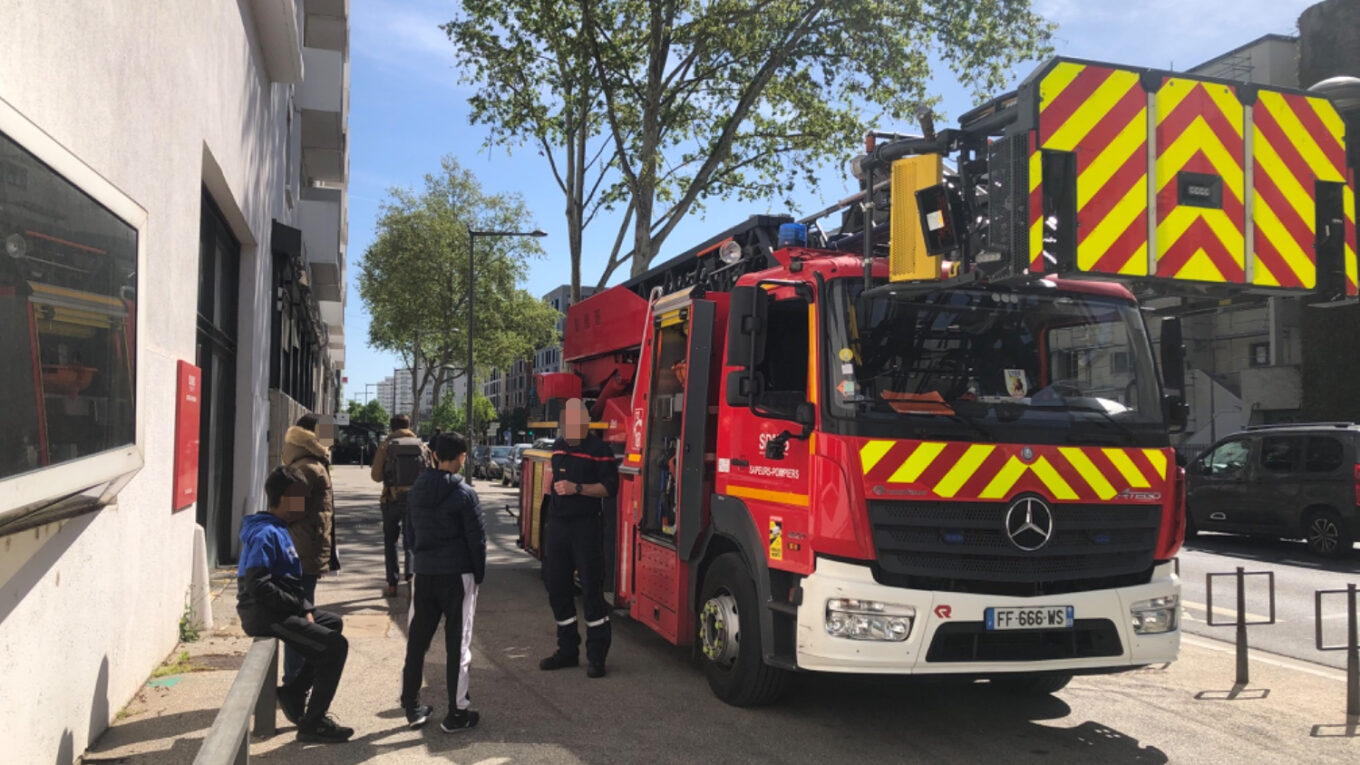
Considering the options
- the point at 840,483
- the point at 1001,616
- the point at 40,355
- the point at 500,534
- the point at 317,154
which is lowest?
the point at 500,534

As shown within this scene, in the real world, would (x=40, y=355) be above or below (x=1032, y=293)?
below

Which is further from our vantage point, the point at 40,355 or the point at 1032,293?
the point at 1032,293

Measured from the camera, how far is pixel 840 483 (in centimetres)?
529

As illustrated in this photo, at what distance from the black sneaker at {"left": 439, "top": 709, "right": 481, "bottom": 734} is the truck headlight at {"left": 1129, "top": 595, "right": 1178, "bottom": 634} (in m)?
3.71

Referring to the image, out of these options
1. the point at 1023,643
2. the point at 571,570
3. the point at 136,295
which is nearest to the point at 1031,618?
the point at 1023,643

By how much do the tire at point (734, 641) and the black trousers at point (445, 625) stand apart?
1542 mm

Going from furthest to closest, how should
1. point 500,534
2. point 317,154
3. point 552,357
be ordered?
1. point 552,357
2. point 317,154
3. point 500,534

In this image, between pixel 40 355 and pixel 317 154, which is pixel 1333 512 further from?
pixel 317 154

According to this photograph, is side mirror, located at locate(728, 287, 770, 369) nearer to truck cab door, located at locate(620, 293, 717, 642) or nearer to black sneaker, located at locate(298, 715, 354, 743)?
truck cab door, located at locate(620, 293, 717, 642)

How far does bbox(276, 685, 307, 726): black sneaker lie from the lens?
18.1 feet

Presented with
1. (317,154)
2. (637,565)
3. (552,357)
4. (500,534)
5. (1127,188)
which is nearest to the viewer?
(1127,188)

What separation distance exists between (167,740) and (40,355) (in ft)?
9.19

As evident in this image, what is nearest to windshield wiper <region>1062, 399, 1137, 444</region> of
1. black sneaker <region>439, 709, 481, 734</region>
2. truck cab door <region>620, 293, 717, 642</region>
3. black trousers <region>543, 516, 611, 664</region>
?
truck cab door <region>620, 293, 717, 642</region>

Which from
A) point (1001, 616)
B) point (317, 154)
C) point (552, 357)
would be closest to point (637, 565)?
point (1001, 616)
